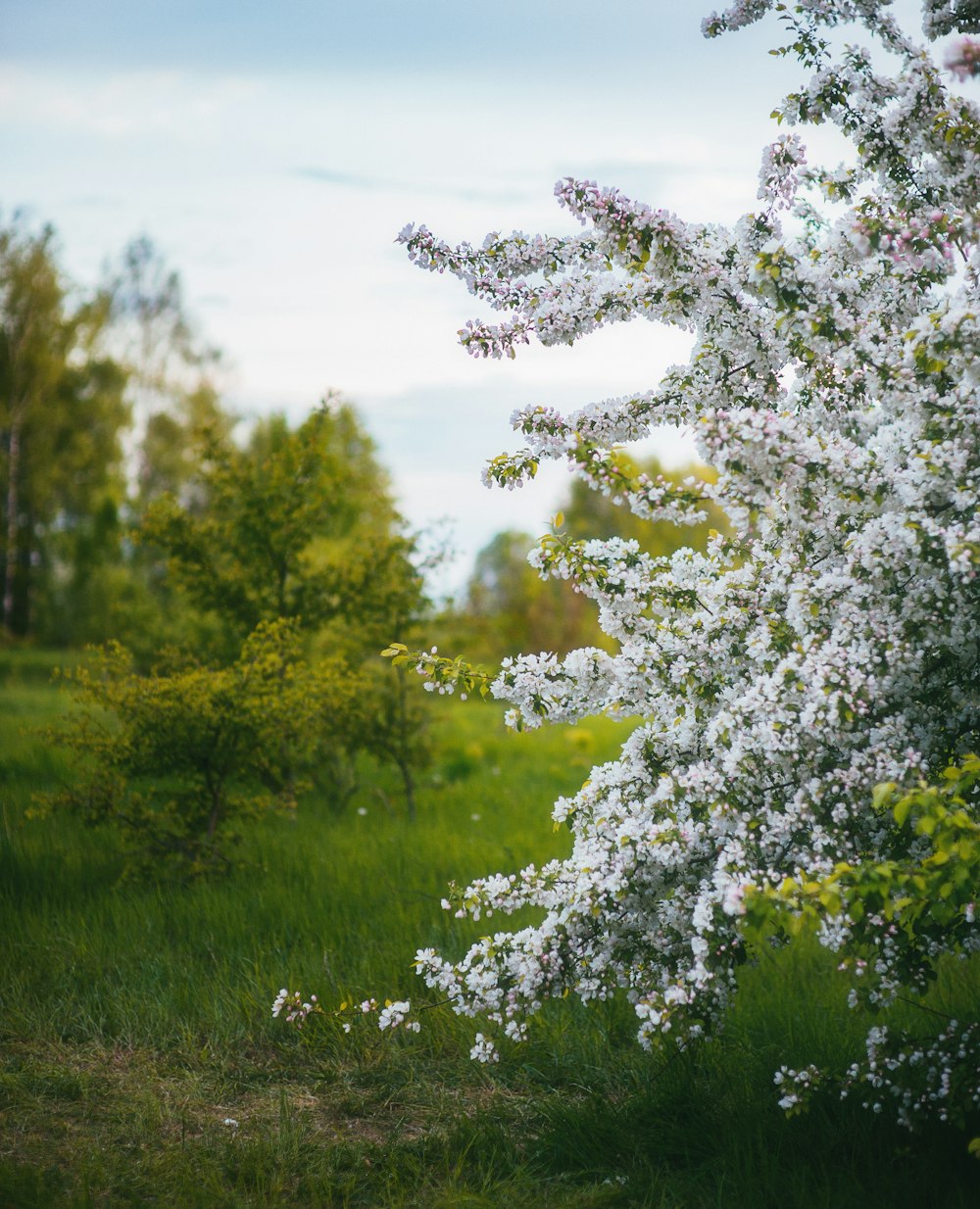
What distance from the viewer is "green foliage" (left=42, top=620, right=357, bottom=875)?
23.5ft

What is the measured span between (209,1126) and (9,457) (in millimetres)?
29645

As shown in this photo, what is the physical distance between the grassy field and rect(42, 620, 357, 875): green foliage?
44cm

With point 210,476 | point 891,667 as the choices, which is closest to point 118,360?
point 210,476

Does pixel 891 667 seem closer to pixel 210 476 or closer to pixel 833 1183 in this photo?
pixel 833 1183

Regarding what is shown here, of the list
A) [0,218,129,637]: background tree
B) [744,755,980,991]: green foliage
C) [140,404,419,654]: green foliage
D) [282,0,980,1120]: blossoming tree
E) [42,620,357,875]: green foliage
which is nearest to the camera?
[744,755,980,991]: green foliage

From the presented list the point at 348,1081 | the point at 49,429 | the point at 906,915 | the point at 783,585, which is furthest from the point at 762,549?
the point at 49,429

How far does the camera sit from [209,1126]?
15.0ft

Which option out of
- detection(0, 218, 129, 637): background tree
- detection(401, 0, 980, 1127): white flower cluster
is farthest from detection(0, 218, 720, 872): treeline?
detection(0, 218, 129, 637): background tree

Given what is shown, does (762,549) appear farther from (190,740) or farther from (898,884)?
(190,740)

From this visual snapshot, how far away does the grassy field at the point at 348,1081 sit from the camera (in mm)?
4094

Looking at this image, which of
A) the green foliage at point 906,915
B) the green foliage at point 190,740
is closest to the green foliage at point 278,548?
the green foliage at point 190,740

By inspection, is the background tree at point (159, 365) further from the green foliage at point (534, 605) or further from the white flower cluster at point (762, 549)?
the white flower cluster at point (762, 549)

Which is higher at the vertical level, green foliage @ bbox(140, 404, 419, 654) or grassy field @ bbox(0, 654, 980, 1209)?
green foliage @ bbox(140, 404, 419, 654)

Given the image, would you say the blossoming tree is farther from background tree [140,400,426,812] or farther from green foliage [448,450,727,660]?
green foliage [448,450,727,660]
